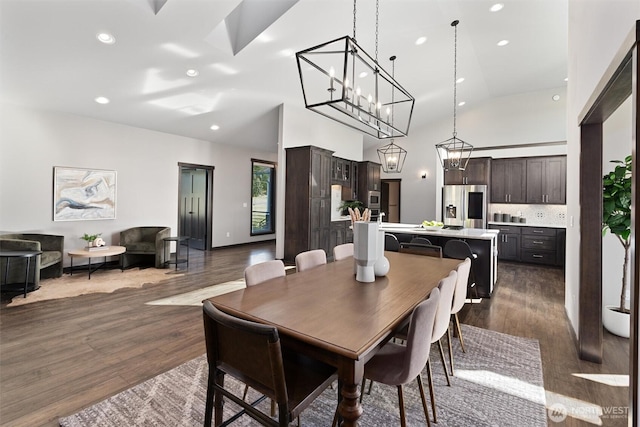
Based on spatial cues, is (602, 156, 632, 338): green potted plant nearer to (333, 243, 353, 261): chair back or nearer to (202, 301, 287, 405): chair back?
(333, 243, 353, 261): chair back

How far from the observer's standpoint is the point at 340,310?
1.53 meters

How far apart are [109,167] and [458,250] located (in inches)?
245

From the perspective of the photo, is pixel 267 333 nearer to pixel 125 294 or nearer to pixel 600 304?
pixel 600 304

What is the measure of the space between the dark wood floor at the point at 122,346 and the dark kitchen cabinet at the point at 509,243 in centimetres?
226

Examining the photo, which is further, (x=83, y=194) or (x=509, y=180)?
(x=509, y=180)

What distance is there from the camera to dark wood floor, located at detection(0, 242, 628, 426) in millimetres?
2000

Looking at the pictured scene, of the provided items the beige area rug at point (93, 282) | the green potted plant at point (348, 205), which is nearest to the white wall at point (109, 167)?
the beige area rug at point (93, 282)

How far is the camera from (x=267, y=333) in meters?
1.11

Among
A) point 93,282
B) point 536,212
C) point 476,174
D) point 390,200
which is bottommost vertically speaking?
point 93,282

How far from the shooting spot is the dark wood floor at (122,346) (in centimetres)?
200

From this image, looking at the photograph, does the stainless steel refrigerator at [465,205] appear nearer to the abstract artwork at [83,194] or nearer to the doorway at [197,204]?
the doorway at [197,204]

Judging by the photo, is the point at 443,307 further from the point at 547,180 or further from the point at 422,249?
the point at 547,180

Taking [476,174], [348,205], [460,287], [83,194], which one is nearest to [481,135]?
[476,174]

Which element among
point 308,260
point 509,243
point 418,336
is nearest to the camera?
point 418,336
